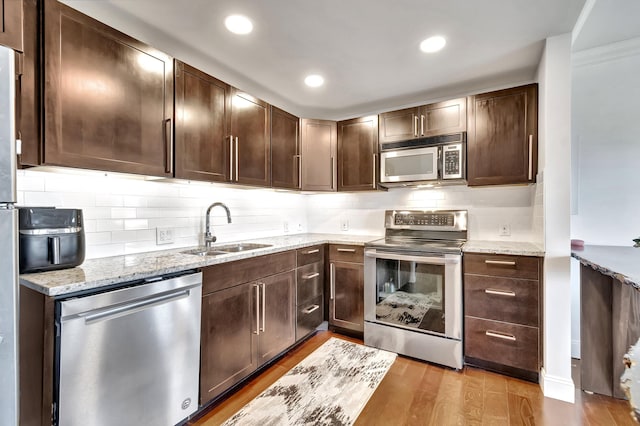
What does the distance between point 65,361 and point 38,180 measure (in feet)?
3.17

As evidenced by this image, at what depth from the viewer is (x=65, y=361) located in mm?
1121

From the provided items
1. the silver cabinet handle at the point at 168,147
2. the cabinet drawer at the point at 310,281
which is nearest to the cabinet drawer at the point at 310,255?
the cabinet drawer at the point at 310,281

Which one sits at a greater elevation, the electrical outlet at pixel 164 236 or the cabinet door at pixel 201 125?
the cabinet door at pixel 201 125

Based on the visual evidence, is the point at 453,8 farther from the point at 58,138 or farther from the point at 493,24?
the point at 58,138

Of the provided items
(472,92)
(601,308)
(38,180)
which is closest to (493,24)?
(472,92)

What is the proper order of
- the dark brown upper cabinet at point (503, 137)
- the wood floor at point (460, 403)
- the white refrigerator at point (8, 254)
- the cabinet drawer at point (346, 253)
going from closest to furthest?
the white refrigerator at point (8, 254), the wood floor at point (460, 403), the dark brown upper cabinet at point (503, 137), the cabinet drawer at point (346, 253)

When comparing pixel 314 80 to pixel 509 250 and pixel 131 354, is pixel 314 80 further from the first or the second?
pixel 131 354

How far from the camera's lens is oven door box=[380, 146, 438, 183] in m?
2.55

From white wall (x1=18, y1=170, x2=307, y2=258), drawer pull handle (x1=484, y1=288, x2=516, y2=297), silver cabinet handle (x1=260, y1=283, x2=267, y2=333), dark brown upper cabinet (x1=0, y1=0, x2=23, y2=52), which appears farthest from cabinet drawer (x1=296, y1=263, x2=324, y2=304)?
dark brown upper cabinet (x1=0, y1=0, x2=23, y2=52)

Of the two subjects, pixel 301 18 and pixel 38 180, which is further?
pixel 301 18

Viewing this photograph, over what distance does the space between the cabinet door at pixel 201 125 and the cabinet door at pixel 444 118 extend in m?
1.73

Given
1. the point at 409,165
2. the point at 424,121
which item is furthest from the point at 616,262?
the point at 424,121

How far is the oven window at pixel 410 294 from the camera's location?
230 centimetres

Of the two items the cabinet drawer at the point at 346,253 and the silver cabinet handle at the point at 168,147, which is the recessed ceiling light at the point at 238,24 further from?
the cabinet drawer at the point at 346,253
